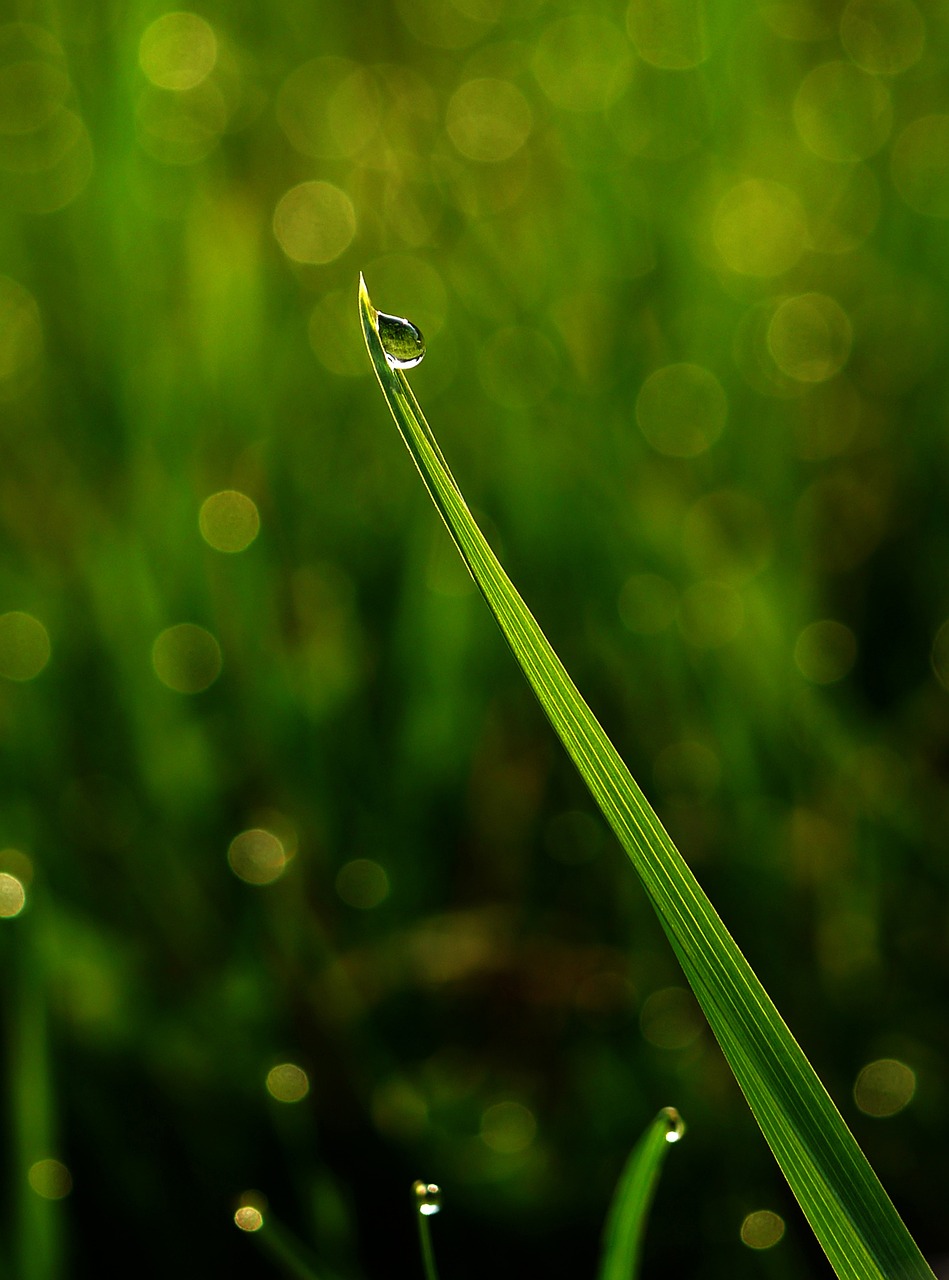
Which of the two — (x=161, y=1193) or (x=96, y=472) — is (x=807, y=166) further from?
(x=161, y=1193)

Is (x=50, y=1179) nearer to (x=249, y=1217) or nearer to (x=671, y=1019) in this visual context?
(x=249, y=1217)

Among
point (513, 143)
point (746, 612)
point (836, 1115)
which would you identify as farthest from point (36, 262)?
point (836, 1115)

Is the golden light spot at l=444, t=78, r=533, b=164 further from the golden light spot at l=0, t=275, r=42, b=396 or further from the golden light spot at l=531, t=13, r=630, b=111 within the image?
the golden light spot at l=0, t=275, r=42, b=396

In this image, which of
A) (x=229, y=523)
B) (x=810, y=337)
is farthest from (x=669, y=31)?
(x=229, y=523)

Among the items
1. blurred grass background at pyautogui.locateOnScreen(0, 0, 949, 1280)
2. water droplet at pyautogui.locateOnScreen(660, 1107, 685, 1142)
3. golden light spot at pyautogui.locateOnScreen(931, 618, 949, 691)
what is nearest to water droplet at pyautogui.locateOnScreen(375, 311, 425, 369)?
water droplet at pyautogui.locateOnScreen(660, 1107, 685, 1142)

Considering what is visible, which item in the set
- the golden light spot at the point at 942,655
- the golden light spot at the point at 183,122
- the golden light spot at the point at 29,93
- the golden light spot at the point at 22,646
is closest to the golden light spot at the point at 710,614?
the golden light spot at the point at 942,655

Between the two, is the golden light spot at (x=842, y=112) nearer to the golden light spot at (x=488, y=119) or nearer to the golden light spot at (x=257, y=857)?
the golden light spot at (x=488, y=119)
